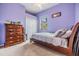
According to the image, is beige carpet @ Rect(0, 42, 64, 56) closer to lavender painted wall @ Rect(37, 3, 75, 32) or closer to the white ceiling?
lavender painted wall @ Rect(37, 3, 75, 32)

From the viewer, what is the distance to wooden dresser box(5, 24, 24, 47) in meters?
2.02

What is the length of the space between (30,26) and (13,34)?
0.99 ft

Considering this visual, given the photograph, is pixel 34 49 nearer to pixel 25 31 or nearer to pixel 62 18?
pixel 25 31

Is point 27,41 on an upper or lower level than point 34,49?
upper

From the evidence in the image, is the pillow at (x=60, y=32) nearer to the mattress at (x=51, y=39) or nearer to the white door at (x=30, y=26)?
A: the mattress at (x=51, y=39)

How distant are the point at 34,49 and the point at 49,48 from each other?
9.3 inches

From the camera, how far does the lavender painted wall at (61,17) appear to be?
1920 millimetres

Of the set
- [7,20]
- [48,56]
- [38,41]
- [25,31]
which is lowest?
[48,56]

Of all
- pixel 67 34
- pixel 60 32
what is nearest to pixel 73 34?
pixel 67 34

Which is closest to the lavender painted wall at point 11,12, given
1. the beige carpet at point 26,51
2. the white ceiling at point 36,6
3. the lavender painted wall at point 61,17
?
the white ceiling at point 36,6

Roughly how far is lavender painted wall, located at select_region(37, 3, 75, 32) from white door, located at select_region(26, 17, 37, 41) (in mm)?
94

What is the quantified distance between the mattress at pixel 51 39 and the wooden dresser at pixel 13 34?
8.7 inches

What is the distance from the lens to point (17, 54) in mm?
1991

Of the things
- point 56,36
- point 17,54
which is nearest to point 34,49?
point 17,54
